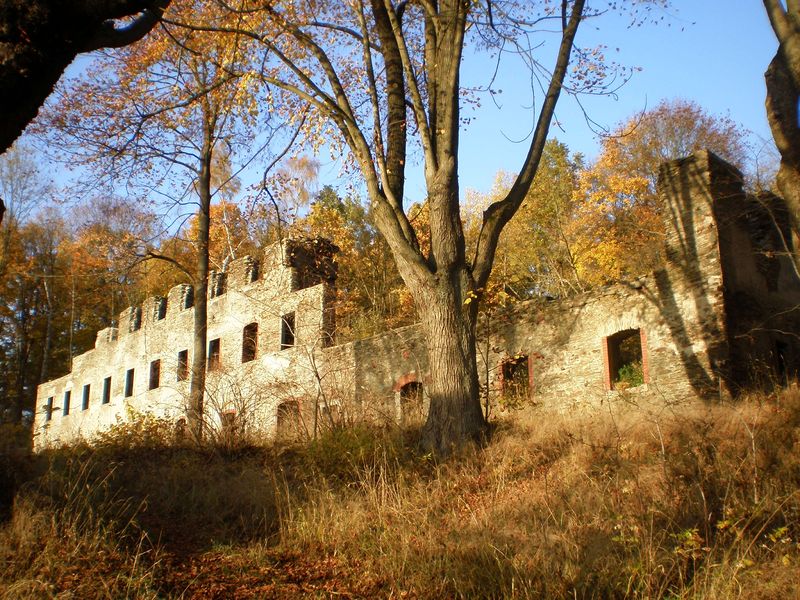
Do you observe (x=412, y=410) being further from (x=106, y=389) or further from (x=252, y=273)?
(x=106, y=389)

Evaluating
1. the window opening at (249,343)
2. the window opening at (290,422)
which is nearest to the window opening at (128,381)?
the window opening at (249,343)

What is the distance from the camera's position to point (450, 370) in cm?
933

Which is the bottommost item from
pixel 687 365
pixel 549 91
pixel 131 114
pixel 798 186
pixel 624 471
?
pixel 624 471

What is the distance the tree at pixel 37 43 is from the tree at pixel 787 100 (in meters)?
7.30

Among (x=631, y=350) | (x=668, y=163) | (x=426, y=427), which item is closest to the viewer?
(x=426, y=427)

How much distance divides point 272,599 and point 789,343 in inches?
512

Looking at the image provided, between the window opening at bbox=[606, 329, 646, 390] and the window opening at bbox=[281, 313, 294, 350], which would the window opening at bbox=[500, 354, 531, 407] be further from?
the window opening at bbox=[281, 313, 294, 350]

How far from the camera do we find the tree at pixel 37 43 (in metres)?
4.65

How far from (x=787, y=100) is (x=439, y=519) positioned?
649 cm

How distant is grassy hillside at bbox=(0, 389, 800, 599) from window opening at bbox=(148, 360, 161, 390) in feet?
61.9

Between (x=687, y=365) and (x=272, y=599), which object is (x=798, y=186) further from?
(x=272, y=599)

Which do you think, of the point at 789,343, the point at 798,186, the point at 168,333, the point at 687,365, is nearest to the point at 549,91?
the point at 798,186

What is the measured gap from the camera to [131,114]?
12.6 m

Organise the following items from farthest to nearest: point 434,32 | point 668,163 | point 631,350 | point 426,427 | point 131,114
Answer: point 631,350 < point 668,163 < point 131,114 < point 434,32 < point 426,427
